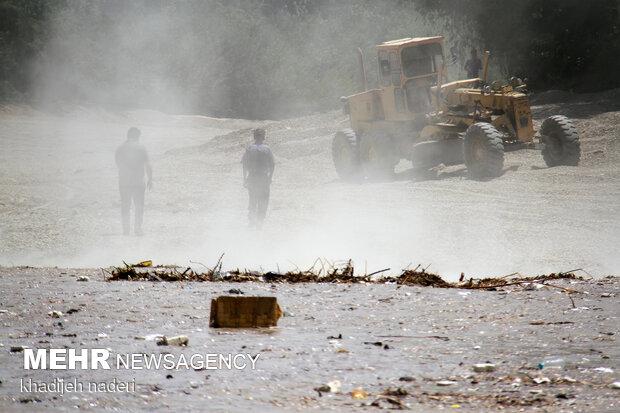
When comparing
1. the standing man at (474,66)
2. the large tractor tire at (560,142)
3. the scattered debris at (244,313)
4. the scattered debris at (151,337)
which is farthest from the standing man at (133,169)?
the standing man at (474,66)

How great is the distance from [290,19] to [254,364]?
1960 inches

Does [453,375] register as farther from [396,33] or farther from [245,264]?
[396,33]

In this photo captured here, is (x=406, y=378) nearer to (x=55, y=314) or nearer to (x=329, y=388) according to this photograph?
(x=329, y=388)

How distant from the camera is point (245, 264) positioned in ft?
44.2

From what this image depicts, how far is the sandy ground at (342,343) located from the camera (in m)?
5.95

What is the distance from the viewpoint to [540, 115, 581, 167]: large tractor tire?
2145cm

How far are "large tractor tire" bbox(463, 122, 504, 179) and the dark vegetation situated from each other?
75.0 feet

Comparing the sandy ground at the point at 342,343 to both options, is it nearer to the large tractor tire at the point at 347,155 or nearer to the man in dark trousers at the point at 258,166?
the man in dark trousers at the point at 258,166

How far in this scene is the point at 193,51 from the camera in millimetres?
54250

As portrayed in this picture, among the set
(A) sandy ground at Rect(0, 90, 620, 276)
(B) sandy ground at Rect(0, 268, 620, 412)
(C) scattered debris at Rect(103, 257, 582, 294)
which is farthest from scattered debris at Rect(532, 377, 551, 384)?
(A) sandy ground at Rect(0, 90, 620, 276)

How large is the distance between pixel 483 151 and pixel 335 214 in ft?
12.7

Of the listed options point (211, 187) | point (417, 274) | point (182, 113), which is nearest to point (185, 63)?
point (182, 113)

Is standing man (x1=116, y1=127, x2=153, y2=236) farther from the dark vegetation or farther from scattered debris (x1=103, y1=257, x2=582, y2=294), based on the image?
the dark vegetation

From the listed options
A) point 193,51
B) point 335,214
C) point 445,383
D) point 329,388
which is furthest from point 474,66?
point 193,51
